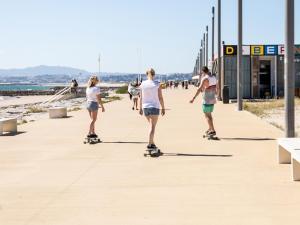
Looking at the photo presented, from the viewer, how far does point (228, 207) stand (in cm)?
657

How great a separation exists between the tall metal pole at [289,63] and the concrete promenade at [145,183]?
71cm

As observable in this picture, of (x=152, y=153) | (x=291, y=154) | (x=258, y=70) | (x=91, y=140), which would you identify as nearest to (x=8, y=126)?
(x=91, y=140)

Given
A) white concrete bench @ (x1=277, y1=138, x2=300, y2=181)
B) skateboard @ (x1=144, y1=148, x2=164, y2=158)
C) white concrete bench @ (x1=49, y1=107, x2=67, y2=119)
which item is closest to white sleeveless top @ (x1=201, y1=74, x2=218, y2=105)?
skateboard @ (x1=144, y1=148, x2=164, y2=158)

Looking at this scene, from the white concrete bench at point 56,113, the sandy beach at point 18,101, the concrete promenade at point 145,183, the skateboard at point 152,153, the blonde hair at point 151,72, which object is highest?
the blonde hair at point 151,72

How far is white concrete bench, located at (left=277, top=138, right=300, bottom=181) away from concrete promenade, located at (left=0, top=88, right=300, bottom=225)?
0.18m

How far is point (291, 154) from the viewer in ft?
28.7

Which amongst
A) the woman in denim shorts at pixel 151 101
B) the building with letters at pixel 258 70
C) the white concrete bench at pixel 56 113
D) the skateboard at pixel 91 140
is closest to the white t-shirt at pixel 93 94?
the skateboard at pixel 91 140

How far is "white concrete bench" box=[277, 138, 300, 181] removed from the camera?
8.11 metres

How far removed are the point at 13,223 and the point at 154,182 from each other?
2698 mm

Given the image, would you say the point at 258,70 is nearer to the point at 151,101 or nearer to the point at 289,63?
the point at 289,63

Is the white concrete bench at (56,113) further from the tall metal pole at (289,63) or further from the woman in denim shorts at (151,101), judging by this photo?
the woman in denim shorts at (151,101)

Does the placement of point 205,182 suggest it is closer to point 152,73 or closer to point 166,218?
point 166,218

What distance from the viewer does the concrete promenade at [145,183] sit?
245 inches

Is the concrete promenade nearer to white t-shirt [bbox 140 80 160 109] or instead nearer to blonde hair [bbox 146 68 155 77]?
white t-shirt [bbox 140 80 160 109]
